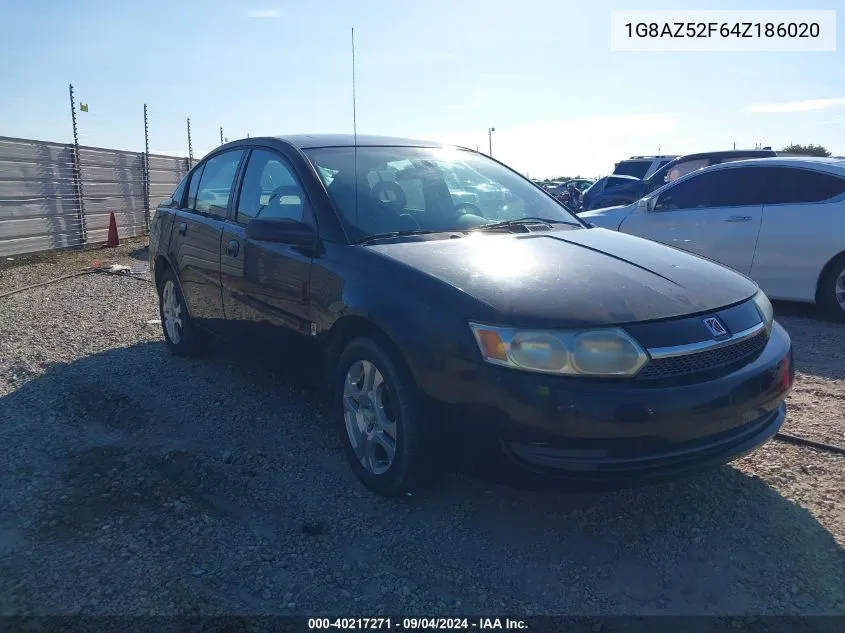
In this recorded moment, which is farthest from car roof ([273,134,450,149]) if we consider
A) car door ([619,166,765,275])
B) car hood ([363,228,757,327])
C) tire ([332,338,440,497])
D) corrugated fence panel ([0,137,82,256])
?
corrugated fence panel ([0,137,82,256])

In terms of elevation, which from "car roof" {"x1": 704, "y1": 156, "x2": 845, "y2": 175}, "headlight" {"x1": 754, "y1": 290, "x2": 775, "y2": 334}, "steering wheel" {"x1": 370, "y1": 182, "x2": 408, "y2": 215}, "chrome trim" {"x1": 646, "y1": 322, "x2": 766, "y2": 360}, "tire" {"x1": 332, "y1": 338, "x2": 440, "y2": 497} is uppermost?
"car roof" {"x1": 704, "y1": 156, "x2": 845, "y2": 175}

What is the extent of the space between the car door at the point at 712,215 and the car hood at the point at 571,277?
3738 mm

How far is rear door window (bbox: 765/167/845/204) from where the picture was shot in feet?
21.7

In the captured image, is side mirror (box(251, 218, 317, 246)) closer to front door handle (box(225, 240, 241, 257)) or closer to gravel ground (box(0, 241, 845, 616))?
front door handle (box(225, 240, 241, 257))

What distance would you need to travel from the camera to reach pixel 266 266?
4.00 m

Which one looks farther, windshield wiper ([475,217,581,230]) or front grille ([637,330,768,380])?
windshield wiper ([475,217,581,230])

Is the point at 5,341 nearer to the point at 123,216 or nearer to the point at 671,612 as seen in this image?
the point at 671,612

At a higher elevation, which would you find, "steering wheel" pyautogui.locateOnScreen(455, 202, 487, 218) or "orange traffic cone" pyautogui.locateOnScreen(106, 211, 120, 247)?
"steering wheel" pyautogui.locateOnScreen(455, 202, 487, 218)

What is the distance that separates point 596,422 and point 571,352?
0.27 meters

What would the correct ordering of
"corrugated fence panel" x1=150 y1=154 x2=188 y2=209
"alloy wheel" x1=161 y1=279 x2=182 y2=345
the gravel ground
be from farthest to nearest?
"corrugated fence panel" x1=150 y1=154 x2=188 y2=209 < "alloy wheel" x1=161 y1=279 x2=182 y2=345 < the gravel ground

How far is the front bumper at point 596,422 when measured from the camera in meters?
2.58

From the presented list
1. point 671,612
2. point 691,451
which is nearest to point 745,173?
point 691,451

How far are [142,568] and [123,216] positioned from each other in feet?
44.5

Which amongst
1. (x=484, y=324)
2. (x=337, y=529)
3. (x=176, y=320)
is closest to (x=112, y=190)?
(x=176, y=320)
